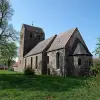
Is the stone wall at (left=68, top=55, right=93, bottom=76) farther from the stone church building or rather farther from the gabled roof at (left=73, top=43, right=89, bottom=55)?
the gabled roof at (left=73, top=43, right=89, bottom=55)

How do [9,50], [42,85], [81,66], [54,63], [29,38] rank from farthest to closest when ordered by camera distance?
[29,38], [54,63], [9,50], [81,66], [42,85]

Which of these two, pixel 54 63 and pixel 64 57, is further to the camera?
pixel 54 63

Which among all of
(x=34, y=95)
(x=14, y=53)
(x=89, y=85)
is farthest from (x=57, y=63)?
(x=89, y=85)

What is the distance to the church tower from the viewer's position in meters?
53.0

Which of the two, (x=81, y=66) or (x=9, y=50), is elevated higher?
(x=9, y=50)

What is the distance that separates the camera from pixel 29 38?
53.4 meters

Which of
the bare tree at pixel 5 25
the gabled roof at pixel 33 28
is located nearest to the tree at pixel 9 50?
the bare tree at pixel 5 25

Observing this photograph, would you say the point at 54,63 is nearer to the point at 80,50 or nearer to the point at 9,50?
the point at 80,50

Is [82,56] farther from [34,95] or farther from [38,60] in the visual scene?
[34,95]

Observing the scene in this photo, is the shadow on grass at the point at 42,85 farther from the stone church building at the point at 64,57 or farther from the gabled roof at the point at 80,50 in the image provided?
the gabled roof at the point at 80,50

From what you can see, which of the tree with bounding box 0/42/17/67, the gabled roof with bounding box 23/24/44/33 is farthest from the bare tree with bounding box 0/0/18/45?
the gabled roof with bounding box 23/24/44/33

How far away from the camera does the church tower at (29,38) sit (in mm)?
53000

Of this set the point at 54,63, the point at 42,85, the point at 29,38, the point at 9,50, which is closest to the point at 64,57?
the point at 54,63

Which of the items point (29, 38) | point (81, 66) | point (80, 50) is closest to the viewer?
point (81, 66)
